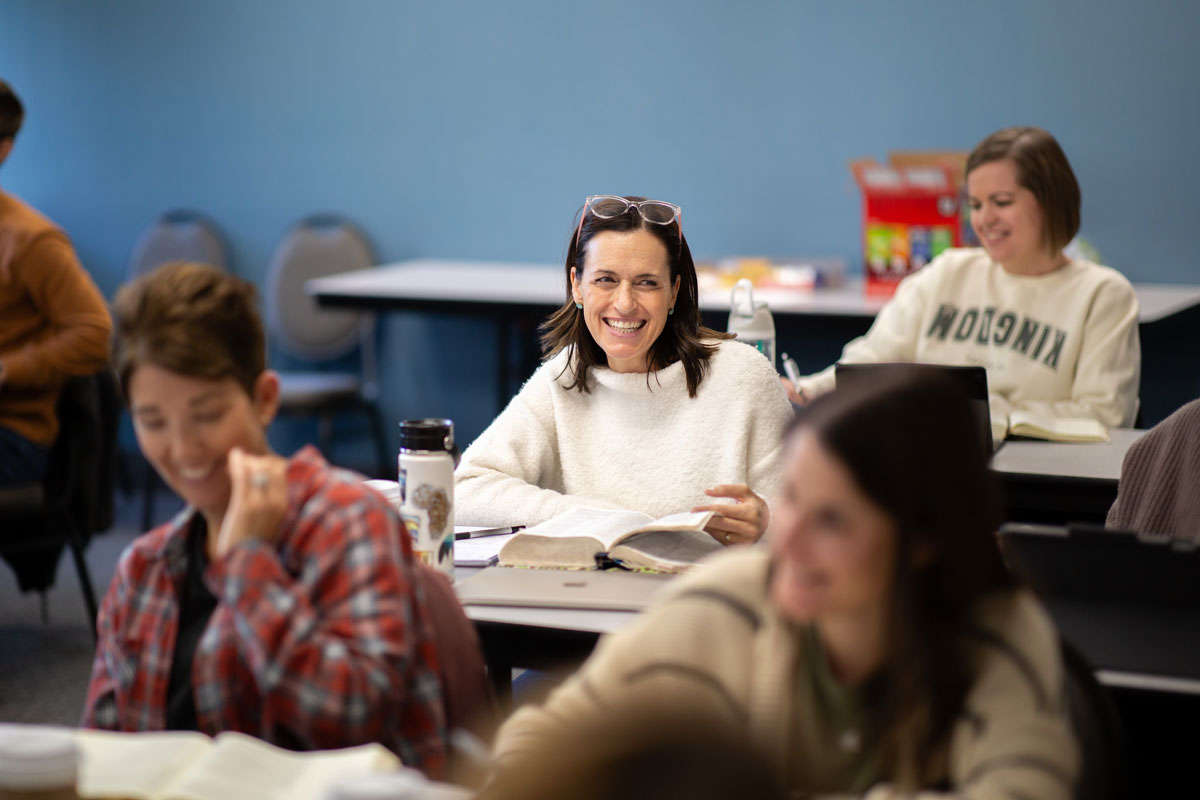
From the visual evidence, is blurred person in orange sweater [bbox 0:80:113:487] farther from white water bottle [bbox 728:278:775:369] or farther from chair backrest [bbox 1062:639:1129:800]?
chair backrest [bbox 1062:639:1129:800]

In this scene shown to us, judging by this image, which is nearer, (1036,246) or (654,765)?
(654,765)

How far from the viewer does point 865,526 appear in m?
1.03

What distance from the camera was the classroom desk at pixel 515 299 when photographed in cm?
411

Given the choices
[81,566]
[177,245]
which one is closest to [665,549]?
[81,566]

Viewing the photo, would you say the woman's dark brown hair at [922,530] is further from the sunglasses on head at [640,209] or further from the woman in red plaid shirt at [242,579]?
the sunglasses on head at [640,209]

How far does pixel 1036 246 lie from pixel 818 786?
2.53 metres

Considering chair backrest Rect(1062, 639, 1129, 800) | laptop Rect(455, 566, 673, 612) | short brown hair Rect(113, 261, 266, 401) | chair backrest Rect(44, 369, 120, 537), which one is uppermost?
short brown hair Rect(113, 261, 266, 401)

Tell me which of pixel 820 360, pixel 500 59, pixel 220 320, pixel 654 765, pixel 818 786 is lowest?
pixel 820 360

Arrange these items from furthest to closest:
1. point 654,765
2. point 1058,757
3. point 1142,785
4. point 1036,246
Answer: point 1036,246 → point 1142,785 → point 1058,757 → point 654,765

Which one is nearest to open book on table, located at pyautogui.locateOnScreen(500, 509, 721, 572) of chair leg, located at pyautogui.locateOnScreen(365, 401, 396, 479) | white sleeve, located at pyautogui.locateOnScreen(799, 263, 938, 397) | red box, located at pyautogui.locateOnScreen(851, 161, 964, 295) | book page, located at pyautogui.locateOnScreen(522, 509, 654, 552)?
book page, located at pyautogui.locateOnScreen(522, 509, 654, 552)

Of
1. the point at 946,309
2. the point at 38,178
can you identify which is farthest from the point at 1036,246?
the point at 38,178

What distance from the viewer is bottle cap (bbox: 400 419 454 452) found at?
1.76 metres

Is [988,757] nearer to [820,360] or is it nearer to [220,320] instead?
[220,320]

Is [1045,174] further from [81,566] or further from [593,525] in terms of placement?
[81,566]
